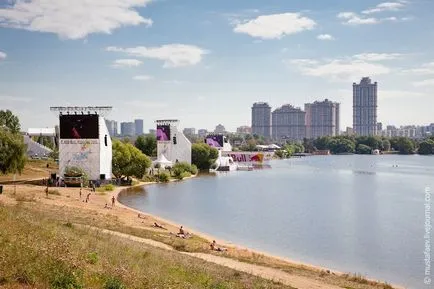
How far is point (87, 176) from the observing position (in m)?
66.2

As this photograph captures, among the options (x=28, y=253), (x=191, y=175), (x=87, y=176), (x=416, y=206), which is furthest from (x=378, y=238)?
(x=191, y=175)

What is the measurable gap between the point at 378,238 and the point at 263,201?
2310 centimetres

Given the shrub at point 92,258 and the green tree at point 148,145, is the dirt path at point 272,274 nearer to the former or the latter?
the shrub at point 92,258

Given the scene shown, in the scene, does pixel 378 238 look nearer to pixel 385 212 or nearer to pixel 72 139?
pixel 385 212

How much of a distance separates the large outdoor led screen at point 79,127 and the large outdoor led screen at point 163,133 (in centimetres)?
3362

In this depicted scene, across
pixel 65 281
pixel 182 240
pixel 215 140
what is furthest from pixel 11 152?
pixel 215 140

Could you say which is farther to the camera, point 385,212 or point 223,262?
point 385,212

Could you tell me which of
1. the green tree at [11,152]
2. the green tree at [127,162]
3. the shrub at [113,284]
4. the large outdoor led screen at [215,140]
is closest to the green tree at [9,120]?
the green tree at [127,162]

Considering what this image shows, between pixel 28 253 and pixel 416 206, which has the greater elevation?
pixel 28 253

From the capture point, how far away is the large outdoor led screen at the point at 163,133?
324 ft

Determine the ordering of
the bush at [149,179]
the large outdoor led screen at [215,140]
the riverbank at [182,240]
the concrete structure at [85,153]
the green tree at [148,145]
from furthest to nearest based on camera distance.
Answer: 1. the large outdoor led screen at [215,140]
2. the green tree at [148,145]
3. the bush at [149,179]
4. the concrete structure at [85,153]
5. the riverbank at [182,240]

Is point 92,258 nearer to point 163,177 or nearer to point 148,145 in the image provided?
point 163,177

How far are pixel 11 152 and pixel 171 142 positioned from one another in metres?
46.9

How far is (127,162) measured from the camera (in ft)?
245
